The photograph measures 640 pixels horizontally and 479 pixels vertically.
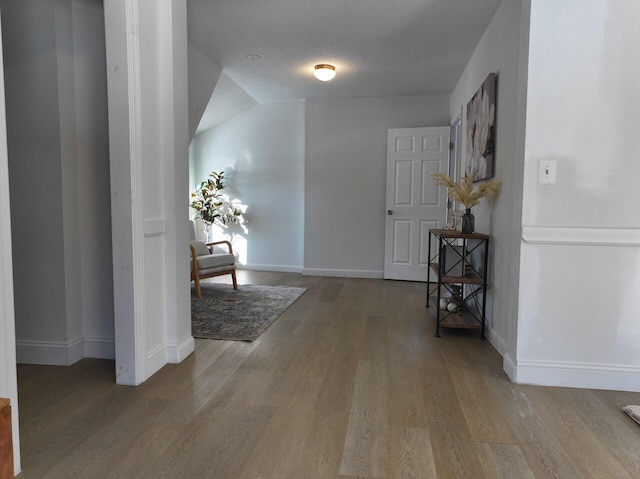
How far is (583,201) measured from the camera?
1980 mm

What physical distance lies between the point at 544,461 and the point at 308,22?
10.1ft

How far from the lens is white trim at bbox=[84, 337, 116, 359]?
2342mm

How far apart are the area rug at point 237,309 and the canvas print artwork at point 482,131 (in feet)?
6.54

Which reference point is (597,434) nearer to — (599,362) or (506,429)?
(506,429)

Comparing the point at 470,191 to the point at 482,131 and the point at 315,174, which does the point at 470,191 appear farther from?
the point at 315,174

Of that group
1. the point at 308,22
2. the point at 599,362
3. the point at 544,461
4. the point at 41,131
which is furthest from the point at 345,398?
the point at 308,22

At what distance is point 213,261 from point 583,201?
3.25 meters

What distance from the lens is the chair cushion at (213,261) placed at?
4.03m

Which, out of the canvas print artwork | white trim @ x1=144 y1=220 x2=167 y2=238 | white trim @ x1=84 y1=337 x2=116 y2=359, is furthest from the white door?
white trim @ x1=84 y1=337 x2=116 y2=359

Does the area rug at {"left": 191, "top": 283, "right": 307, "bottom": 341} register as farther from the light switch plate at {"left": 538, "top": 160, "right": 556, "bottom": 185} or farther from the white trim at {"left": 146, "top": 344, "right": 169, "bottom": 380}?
the light switch plate at {"left": 538, "top": 160, "right": 556, "bottom": 185}

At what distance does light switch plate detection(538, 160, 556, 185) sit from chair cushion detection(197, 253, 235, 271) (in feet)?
10.2

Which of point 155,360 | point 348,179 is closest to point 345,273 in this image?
point 348,179

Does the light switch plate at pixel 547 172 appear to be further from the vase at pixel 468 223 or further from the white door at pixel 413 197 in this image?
the white door at pixel 413 197

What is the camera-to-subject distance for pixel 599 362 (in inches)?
79.4
